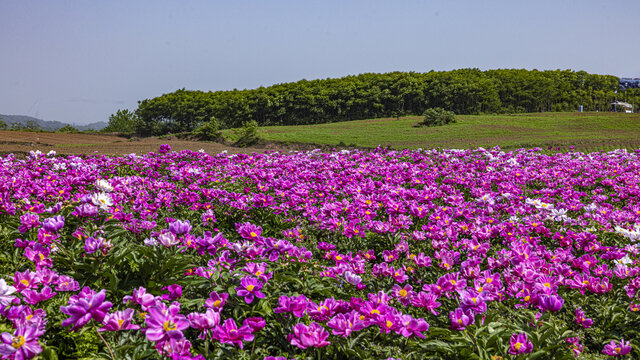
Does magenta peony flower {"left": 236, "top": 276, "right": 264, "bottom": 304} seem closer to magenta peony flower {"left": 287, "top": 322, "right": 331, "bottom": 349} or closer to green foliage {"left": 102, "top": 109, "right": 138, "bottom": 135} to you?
magenta peony flower {"left": 287, "top": 322, "right": 331, "bottom": 349}

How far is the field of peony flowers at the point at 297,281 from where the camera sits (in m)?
1.89

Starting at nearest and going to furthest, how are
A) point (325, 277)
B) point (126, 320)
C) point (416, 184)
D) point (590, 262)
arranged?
point (126, 320) < point (325, 277) < point (590, 262) < point (416, 184)

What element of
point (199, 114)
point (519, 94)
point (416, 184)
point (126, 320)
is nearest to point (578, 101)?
point (519, 94)

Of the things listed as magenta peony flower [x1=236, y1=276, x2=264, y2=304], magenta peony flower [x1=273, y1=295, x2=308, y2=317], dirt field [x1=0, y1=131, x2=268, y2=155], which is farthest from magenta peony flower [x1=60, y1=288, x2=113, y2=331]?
dirt field [x1=0, y1=131, x2=268, y2=155]

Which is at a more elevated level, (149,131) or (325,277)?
(149,131)

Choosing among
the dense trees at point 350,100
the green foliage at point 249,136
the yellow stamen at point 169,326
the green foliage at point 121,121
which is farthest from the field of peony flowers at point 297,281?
the green foliage at point 121,121

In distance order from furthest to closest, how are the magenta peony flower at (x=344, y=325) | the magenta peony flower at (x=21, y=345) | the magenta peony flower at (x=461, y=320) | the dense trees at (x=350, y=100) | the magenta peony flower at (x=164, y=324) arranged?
the dense trees at (x=350, y=100) < the magenta peony flower at (x=461, y=320) < the magenta peony flower at (x=344, y=325) < the magenta peony flower at (x=164, y=324) < the magenta peony flower at (x=21, y=345)

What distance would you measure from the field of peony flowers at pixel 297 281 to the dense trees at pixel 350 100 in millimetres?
68561

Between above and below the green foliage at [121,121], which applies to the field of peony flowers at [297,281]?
below

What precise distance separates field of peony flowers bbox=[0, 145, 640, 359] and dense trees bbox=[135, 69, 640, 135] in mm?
68561

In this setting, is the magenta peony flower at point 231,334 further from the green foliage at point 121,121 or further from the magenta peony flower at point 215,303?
the green foliage at point 121,121

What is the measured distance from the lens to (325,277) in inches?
111

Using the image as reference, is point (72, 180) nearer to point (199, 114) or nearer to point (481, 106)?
point (199, 114)

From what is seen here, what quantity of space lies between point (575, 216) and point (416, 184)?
2.71 metres
